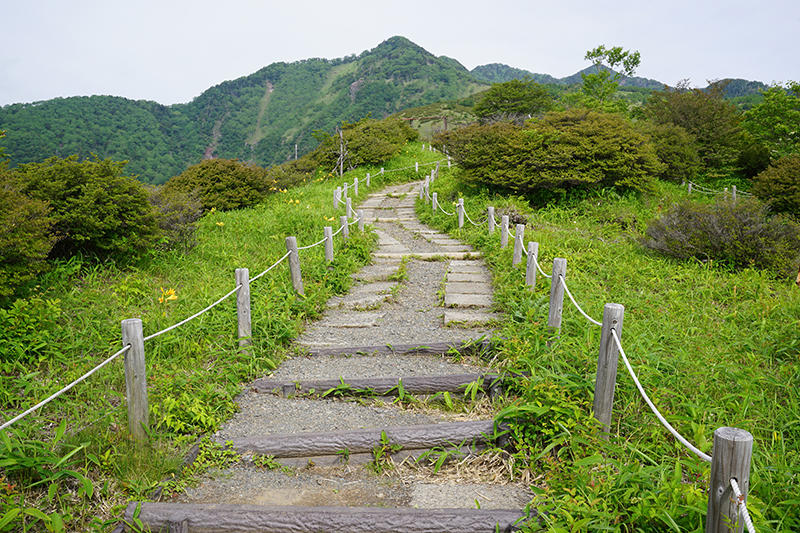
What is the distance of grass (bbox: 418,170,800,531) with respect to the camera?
2314 mm

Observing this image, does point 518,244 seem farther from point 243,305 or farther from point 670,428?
point 670,428

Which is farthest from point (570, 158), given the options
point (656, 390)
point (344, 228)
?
point (656, 390)

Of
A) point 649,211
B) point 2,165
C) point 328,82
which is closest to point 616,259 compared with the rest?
point 649,211

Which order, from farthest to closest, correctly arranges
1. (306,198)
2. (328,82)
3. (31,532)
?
(328,82)
(306,198)
(31,532)

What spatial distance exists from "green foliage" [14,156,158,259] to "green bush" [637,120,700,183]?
16.8m

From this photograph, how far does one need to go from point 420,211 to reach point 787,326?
406 inches

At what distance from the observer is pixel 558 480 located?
8.82 ft

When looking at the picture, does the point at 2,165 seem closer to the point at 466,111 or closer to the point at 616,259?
the point at 616,259

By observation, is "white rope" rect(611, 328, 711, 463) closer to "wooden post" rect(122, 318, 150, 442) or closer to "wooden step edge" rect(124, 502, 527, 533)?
"wooden step edge" rect(124, 502, 527, 533)

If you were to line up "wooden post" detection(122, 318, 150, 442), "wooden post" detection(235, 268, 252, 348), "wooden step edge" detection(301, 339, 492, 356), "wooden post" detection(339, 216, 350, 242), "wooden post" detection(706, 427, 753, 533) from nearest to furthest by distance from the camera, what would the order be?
"wooden post" detection(706, 427, 753, 533)
"wooden post" detection(122, 318, 150, 442)
"wooden post" detection(235, 268, 252, 348)
"wooden step edge" detection(301, 339, 492, 356)
"wooden post" detection(339, 216, 350, 242)

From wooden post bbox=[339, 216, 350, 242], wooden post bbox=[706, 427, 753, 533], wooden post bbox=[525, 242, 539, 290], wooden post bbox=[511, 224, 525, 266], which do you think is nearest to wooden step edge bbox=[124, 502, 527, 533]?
wooden post bbox=[706, 427, 753, 533]

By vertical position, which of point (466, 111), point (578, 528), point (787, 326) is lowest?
point (578, 528)

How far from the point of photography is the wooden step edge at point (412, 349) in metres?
4.70

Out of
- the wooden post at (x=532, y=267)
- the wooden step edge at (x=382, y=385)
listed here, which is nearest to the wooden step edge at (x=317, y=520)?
the wooden step edge at (x=382, y=385)
